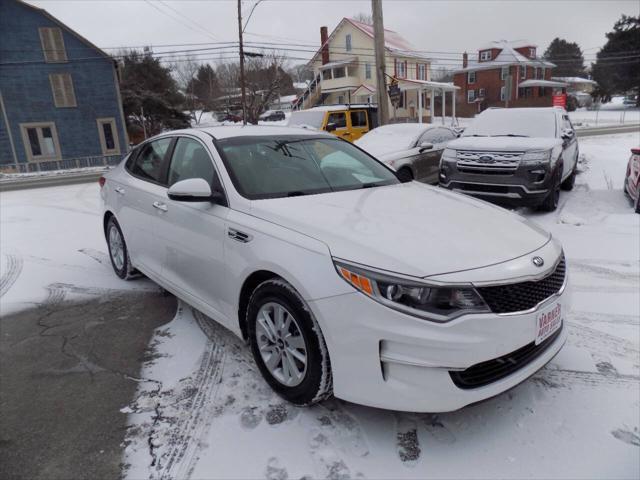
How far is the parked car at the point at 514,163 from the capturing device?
6570 millimetres

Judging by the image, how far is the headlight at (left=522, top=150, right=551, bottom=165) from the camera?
6.55 metres

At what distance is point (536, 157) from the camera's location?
6.59 metres

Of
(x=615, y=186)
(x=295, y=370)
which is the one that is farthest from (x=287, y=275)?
(x=615, y=186)

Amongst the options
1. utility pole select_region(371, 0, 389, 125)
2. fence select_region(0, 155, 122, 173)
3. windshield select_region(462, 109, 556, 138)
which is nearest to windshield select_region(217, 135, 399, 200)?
windshield select_region(462, 109, 556, 138)

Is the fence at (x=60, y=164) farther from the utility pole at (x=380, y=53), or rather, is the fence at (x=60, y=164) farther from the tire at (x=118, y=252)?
the tire at (x=118, y=252)

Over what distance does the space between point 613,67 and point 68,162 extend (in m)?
56.1

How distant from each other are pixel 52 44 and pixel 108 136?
5.46 meters

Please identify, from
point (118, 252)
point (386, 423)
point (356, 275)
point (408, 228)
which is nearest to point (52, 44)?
point (118, 252)

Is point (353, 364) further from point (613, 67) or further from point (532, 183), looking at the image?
point (613, 67)

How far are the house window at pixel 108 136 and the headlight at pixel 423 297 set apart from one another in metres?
28.6

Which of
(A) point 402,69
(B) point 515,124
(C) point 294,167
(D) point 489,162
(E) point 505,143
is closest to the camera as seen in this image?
(C) point 294,167

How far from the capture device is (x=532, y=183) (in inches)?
257

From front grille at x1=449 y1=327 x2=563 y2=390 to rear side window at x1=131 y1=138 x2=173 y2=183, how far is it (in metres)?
2.97

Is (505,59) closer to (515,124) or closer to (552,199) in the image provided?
(515,124)
